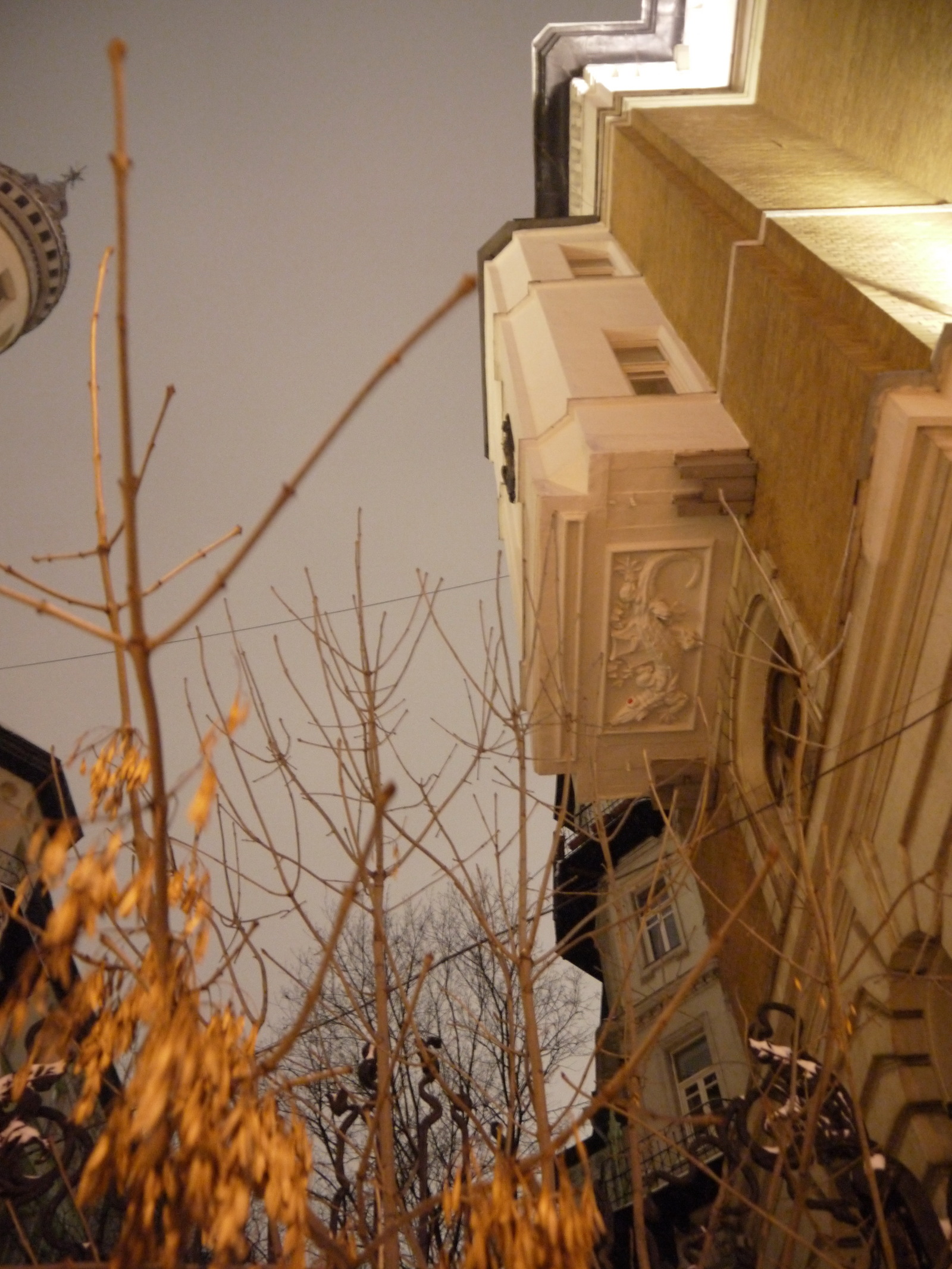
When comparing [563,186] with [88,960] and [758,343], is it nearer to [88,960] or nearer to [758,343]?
[758,343]

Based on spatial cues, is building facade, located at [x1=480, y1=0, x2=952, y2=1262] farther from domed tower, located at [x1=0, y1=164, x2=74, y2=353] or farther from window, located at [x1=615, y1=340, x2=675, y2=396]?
domed tower, located at [x1=0, y1=164, x2=74, y2=353]

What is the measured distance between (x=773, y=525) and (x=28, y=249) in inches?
1416

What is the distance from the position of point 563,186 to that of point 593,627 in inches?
570

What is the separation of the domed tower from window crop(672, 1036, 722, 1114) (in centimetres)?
3517

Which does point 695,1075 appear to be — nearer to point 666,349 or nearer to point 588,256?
point 666,349

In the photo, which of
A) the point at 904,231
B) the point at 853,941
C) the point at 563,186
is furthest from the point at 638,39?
the point at 853,941

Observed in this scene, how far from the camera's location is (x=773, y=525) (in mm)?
9180

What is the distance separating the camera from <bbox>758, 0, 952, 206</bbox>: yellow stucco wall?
10.6m

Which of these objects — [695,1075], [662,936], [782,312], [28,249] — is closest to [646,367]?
[782,312]

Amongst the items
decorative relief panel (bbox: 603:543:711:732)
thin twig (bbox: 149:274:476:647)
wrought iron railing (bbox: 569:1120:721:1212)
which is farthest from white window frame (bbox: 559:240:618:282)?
thin twig (bbox: 149:274:476:647)

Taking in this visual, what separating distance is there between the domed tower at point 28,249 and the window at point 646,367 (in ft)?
101

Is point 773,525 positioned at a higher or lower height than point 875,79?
lower

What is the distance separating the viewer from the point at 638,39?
19344mm

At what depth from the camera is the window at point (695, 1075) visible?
14.0 m
